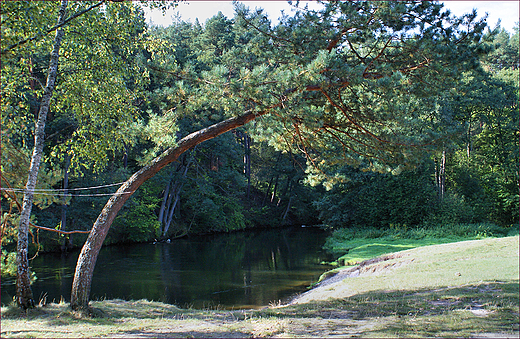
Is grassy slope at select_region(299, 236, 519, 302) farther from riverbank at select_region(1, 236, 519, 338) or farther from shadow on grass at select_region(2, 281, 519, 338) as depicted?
shadow on grass at select_region(2, 281, 519, 338)

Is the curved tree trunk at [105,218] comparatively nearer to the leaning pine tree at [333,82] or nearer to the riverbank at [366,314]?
the leaning pine tree at [333,82]

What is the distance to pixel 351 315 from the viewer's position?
6652mm

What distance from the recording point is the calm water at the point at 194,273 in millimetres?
11859

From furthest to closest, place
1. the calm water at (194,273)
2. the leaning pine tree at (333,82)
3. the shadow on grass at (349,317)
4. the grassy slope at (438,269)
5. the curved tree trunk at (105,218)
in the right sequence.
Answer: the calm water at (194,273) < the grassy slope at (438,269) < the curved tree trunk at (105,218) < the leaning pine tree at (333,82) < the shadow on grass at (349,317)

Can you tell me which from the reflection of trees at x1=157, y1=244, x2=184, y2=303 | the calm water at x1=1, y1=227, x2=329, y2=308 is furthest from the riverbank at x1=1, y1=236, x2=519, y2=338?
the reflection of trees at x1=157, y1=244, x2=184, y2=303

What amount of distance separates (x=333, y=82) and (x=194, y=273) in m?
10.8

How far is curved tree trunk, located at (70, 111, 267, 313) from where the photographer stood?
298 inches

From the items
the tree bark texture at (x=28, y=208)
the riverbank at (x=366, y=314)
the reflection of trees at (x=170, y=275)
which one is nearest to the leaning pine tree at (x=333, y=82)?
the tree bark texture at (x=28, y=208)

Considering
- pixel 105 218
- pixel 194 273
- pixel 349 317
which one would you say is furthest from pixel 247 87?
pixel 194 273

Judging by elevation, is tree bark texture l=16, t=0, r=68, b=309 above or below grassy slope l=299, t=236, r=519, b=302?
above

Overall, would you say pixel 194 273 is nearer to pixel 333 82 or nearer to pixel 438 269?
pixel 438 269

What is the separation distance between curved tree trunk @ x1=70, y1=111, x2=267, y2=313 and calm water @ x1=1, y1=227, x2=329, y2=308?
134 inches

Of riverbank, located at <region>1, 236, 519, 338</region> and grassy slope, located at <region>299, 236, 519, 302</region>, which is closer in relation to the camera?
riverbank, located at <region>1, 236, 519, 338</region>

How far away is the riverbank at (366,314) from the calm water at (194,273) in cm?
245
